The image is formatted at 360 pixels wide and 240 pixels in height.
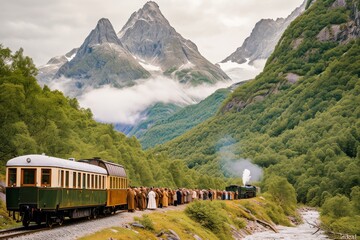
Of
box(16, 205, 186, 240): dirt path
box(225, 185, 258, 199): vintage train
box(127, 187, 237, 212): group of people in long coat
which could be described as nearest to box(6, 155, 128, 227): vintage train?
box(16, 205, 186, 240): dirt path

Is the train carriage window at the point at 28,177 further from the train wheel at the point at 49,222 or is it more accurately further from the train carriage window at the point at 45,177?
the train wheel at the point at 49,222

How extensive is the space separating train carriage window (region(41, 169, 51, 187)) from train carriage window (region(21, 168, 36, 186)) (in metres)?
0.57

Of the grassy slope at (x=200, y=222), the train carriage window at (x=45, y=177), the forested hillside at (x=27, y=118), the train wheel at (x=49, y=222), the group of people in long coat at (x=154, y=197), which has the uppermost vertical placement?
the forested hillside at (x=27, y=118)

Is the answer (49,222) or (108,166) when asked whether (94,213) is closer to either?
(108,166)

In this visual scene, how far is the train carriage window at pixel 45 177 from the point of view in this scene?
38594mm

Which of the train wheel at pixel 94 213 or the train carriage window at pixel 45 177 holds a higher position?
the train carriage window at pixel 45 177

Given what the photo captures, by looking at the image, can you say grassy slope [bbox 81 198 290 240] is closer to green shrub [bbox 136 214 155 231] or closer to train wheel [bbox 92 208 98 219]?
green shrub [bbox 136 214 155 231]

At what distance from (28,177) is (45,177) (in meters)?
1.17

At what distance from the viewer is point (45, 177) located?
3869 cm

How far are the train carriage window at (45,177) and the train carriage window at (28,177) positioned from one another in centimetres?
57

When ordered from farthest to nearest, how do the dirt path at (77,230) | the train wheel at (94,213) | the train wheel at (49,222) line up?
the train wheel at (94,213) < the train wheel at (49,222) < the dirt path at (77,230)

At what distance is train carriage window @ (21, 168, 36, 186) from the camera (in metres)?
38.7

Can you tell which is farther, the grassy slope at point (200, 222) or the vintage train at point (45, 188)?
the grassy slope at point (200, 222)

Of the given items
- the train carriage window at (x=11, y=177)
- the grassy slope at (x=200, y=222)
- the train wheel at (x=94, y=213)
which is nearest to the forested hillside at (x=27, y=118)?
the train wheel at (x=94, y=213)
